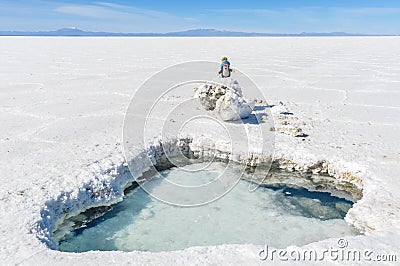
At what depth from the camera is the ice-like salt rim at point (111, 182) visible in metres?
4.84

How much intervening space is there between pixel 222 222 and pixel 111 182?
1.99 m

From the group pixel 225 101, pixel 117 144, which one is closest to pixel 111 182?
pixel 117 144

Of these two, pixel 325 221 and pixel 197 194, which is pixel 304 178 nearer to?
pixel 325 221

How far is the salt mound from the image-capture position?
8.66m

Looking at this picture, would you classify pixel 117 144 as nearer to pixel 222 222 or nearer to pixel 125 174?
pixel 125 174

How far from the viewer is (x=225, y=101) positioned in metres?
8.67

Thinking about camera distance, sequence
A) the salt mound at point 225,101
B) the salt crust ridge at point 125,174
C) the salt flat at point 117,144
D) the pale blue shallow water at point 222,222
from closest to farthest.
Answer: the salt flat at point 117,144 → the pale blue shallow water at point 222,222 → the salt crust ridge at point 125,174 → the salt mound at point 225,101

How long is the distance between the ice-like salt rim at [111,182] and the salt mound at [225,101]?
1.35 m

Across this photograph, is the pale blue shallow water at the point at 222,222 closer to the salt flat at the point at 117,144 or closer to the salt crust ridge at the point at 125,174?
the salt crust ridge at the point at 125,174

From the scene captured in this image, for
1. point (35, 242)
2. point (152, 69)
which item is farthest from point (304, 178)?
point (152, 69)

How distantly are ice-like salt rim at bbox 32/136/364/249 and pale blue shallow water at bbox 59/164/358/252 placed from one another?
242 millimetres

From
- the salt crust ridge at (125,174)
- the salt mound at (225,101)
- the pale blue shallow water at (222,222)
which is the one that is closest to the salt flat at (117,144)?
the salt crust ridge at (125,174)

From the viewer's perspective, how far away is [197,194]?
616 cm

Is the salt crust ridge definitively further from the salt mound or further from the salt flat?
the salt mound
